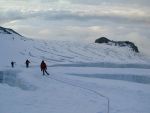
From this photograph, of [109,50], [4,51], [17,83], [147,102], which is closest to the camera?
[147,102]

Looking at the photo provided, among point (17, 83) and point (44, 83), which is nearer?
point (44, 83)

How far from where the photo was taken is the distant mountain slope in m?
36.7

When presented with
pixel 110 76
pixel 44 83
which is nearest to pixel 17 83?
pixel 44 83

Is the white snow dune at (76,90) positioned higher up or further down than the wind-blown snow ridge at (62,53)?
further down

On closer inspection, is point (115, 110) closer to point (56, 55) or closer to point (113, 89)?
point (113, 89)

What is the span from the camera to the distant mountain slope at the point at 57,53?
36656 millimetres

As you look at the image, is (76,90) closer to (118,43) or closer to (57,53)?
(57,53)

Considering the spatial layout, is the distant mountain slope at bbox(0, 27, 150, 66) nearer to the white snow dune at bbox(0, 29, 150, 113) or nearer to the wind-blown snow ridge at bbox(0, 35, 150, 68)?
the wind-blown snow ridge at bbox(0, 35, 150, 68)

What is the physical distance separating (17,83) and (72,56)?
19382mm

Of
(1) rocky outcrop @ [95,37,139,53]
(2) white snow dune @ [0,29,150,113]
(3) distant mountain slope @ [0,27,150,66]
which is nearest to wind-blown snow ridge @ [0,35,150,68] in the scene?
(3) distant mountain slope @ [0,27,150,66]

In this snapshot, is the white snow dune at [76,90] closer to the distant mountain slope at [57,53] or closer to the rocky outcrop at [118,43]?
the distant mountain slope at [57,53]

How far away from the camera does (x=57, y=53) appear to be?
4566 centimetres

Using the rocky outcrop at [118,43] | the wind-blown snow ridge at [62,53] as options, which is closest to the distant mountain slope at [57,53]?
the wind-blown snow ridge at [62,53]

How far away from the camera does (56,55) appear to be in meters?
43.7
